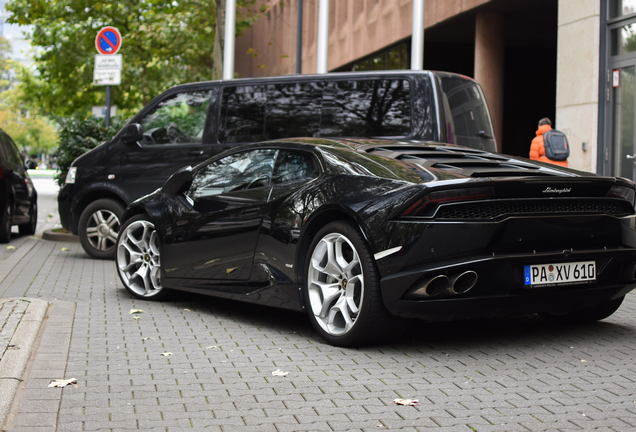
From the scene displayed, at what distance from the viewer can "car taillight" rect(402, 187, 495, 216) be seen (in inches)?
179

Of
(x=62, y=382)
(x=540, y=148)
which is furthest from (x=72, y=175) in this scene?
(x=540, y=148)

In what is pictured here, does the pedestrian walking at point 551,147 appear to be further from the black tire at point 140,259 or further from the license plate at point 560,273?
the license plate at point 560,273

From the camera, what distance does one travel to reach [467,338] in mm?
5336

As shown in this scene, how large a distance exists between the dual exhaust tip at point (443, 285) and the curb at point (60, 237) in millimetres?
9591

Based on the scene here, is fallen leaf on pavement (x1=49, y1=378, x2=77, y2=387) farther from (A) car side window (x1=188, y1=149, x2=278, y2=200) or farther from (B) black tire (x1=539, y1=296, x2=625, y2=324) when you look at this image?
(B) black tire (x1=539, y1=296, x2=625, y2=324)

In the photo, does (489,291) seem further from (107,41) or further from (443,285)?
(107,41)

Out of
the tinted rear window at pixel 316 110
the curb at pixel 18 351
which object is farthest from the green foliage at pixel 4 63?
the curb at pixel 18 351

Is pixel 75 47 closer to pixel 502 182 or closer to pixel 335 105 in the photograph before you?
pixel 335 105

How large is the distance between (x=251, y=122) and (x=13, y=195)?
207 inches

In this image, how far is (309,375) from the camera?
4383 millimetres

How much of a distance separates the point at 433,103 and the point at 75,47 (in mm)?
24324

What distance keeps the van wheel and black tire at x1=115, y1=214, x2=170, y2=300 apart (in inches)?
135

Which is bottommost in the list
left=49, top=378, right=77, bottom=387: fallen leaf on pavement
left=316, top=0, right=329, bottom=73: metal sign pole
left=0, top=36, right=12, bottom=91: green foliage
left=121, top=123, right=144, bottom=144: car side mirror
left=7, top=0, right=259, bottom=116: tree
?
left=49, top=378, right=77, bottom=387: fallen leaf on pavement

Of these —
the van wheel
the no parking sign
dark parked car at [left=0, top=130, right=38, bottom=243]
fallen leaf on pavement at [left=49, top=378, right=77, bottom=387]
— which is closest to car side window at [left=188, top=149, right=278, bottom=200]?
fallen leaf on pavement at [left=49, top=378, right=77, bottom=387]
